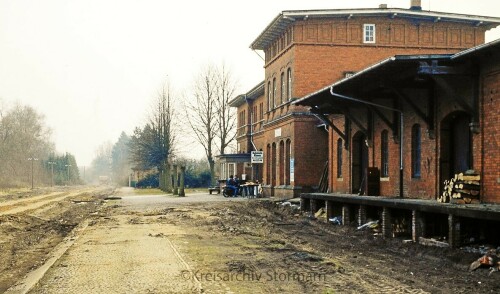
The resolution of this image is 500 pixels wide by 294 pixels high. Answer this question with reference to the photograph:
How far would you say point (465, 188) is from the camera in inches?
578

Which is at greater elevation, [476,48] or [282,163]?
[476,48]

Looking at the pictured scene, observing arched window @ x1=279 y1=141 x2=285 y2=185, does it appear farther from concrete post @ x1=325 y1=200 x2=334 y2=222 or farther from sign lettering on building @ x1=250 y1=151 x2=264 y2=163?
concrete post @ x1=325 y1=200 x2=334 y2=222

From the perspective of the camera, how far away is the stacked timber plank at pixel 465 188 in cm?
1466

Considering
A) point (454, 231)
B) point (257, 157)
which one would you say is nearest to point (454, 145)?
point (454, 231)

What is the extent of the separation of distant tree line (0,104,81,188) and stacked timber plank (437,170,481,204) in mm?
68333

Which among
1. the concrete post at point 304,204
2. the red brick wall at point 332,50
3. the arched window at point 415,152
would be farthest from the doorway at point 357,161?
the red brick wall at point 332,50

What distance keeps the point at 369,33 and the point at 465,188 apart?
19510mm

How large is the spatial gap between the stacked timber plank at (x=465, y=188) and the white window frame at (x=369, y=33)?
18931 millimetres

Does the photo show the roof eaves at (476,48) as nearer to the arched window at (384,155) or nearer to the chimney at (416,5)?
the arched window at (384,155)

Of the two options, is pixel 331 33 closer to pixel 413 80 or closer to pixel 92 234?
pixel 413 80

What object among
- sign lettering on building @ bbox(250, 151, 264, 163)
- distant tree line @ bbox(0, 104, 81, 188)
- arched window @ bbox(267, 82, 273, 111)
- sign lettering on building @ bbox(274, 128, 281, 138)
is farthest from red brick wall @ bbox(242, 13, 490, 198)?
distant tree line @ bbox(0, 104, 81, 188)

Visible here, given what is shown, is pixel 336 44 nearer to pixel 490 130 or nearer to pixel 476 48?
pixel 490 130

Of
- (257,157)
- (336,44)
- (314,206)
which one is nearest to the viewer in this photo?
(314,206)

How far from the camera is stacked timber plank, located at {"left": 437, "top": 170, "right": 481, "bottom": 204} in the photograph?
48.1 ft
